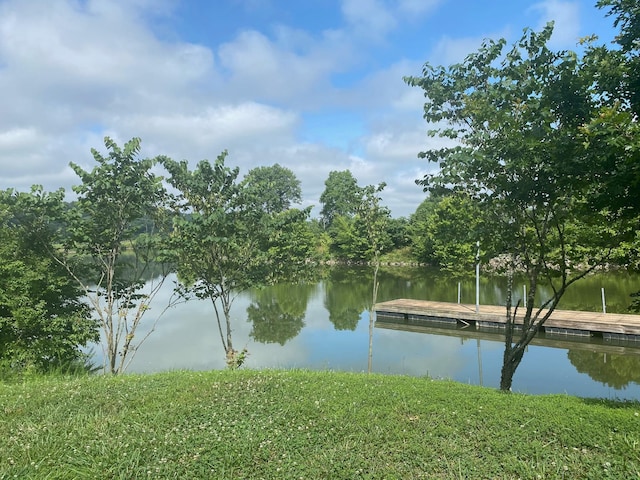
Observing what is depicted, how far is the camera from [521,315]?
1399 centimetres

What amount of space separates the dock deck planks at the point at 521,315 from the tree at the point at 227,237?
8.01 m

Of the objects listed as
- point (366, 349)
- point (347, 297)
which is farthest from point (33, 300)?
point (347, 297)

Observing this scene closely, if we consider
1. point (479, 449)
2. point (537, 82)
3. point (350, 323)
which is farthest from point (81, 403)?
point (350, 323)

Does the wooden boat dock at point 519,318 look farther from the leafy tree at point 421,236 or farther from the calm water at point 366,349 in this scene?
the leafy tree at point 421,236

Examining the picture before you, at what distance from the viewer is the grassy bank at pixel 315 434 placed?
10.6 ft

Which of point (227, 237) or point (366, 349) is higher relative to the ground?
point (227, 237)

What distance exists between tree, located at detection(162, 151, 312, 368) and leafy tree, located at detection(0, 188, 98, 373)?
2073 millimetres

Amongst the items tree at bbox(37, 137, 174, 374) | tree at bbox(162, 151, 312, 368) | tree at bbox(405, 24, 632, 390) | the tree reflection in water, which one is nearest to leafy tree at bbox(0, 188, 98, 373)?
tree at bbox(37, 137, 174, 374)

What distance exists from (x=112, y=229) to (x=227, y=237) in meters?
2.16

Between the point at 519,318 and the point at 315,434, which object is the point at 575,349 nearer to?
the point at 519,318

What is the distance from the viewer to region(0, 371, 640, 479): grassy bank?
3.22m

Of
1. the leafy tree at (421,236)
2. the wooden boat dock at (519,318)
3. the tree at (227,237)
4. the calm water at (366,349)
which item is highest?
the leafy tree at (421,236)

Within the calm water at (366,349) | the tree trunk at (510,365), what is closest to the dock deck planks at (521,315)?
the calm water at (366,349)

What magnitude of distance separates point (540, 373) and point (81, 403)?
960 cm
